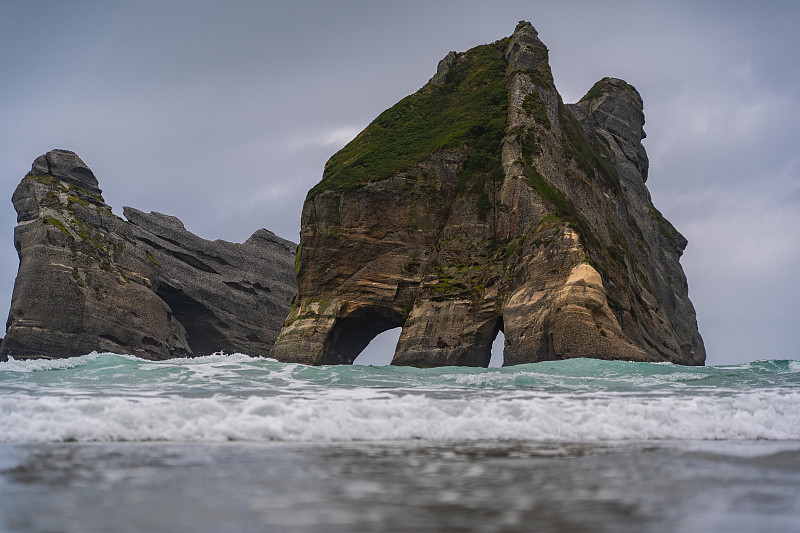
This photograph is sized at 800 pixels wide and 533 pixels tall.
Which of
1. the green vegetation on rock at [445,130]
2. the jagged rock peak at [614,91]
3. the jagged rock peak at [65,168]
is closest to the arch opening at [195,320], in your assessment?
the jagged rock peak at [65,168]

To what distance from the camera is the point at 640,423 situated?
650cm

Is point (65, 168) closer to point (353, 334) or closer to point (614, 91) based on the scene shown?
point (353, 334)

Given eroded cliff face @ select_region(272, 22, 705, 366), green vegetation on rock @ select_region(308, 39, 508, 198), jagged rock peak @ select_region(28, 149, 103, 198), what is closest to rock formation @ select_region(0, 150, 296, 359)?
jagged rock peak @ select_region(28, 149, 103, 198)

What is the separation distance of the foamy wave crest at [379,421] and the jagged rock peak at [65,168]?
49.7 m

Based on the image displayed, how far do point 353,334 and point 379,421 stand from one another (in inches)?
1269

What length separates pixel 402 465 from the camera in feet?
14.3

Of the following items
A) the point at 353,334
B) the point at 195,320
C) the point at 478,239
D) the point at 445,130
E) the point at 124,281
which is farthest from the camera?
the point at 195,320

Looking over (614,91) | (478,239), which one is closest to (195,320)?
(478,239)

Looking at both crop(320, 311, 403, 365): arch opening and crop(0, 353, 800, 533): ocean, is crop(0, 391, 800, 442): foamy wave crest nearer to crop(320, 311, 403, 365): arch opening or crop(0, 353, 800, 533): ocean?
crop(0, 353, 800, 533): ocean

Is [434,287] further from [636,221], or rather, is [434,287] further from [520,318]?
[636,221]

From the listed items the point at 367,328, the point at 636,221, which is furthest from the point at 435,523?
the point at 636,221

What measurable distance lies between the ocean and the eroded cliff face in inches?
705

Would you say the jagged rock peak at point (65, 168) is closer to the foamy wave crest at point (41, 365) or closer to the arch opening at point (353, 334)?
the arch opening at point (353, 334)

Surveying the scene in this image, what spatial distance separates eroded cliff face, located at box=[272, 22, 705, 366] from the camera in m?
27.5
